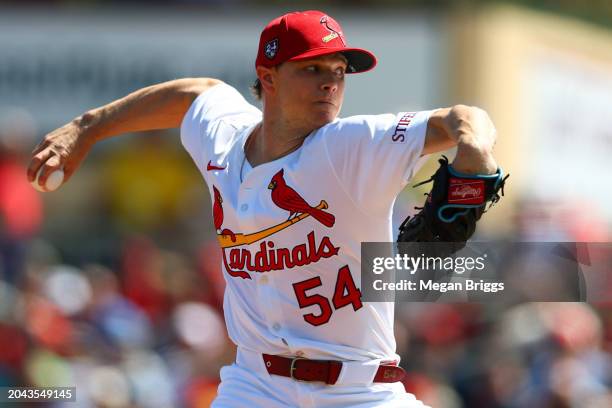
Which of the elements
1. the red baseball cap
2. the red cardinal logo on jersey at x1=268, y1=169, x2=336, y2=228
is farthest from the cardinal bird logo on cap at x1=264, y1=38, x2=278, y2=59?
the red cardinal logo on jersey at x1=268, y1=169, x2=336, y2=228

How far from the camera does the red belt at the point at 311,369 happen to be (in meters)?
4.80

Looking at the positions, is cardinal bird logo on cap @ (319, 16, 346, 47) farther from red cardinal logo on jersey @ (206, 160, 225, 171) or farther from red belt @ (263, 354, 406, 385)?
red belt @ (263, 354, 406, 385)

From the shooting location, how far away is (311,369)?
4809mm

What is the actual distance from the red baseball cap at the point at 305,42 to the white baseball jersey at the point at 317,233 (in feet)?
0.95

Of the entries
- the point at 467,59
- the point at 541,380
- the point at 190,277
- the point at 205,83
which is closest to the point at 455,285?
the point at 205,83

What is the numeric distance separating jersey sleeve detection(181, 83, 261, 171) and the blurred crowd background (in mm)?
3454

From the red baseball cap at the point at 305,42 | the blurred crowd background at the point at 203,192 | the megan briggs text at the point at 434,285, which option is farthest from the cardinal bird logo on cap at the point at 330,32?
the blurred crowd background at the point at 203,192

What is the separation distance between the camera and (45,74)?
13.7 meters

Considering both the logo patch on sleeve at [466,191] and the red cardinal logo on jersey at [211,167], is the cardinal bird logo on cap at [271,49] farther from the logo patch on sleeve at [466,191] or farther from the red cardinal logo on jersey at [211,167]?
the logo patch on sleeve at [466,191]

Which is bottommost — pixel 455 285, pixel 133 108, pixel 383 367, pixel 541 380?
pixel 541 380

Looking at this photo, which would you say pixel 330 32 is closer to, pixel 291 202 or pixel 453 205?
pixel 291 202

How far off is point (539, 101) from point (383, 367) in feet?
31.3

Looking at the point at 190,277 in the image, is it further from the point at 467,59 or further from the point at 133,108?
the point at 133,108

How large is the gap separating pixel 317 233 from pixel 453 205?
65 centimetres
